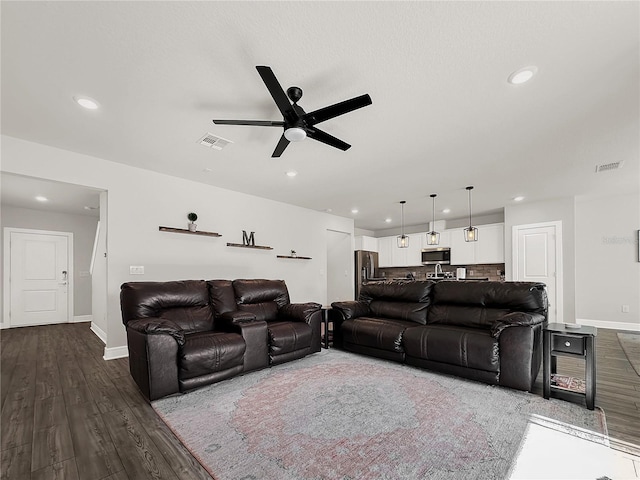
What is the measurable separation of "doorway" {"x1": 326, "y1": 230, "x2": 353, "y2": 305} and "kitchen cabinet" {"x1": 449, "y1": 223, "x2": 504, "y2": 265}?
2.66 m

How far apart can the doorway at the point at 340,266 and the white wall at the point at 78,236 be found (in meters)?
5.91

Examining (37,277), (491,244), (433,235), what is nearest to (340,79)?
(433,235)

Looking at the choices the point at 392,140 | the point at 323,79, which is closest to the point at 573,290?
the point at 392,140

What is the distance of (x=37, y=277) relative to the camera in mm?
6602

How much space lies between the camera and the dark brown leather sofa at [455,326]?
110 inches

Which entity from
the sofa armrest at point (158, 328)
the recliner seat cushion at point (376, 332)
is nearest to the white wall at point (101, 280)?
the sofa armrest at point (158, 328)

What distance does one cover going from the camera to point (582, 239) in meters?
6.29

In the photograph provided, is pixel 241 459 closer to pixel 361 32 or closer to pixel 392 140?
pixel 361 32

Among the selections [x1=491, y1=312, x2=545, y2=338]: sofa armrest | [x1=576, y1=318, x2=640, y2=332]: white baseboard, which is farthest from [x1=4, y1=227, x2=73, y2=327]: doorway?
[x1=576, y1=318, x2=640, y2=332]: white baseboard

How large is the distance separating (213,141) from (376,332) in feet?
9.83

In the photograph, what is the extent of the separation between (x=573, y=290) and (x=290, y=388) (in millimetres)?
5956

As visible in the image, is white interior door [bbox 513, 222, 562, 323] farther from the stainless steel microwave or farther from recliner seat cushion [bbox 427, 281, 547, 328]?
recliner seat cushion [bbox 427, 281, 547, 328]

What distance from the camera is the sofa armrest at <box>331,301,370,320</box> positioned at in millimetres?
4203

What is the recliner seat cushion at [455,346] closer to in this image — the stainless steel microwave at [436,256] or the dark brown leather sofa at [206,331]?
the dark brown leather sofa at [206,331]
